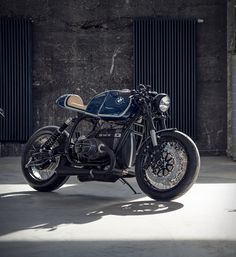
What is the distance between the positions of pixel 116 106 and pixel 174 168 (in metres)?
0.82

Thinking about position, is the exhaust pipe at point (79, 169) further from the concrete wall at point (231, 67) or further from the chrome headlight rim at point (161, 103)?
the concrete wall at point (231, 67)

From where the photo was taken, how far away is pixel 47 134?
6875 millimetres

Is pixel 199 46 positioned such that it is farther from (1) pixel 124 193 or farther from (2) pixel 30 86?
(1) pixel 124 193

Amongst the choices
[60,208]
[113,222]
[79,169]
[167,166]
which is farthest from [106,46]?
[113,222]

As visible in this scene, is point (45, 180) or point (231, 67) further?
point (231, 67)

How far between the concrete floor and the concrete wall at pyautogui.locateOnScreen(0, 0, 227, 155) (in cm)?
333

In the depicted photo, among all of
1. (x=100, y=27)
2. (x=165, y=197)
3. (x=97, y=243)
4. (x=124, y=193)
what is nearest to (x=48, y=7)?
(x=100, y=27)

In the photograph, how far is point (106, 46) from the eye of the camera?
415 inches

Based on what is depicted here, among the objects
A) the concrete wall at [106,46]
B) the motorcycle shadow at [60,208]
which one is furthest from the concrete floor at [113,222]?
the concrete wall at [106,46]

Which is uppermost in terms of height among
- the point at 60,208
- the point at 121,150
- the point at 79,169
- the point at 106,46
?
the point at 106,46

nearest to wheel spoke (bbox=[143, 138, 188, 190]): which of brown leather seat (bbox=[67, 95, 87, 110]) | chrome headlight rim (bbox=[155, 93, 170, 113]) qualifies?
chrome headlight rim (bbox=[155, 93, 170, 113])

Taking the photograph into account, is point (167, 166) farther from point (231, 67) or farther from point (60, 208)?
point (231, 67)

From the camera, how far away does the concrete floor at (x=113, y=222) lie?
4.07 meters

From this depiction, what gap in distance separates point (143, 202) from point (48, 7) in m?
5.38
